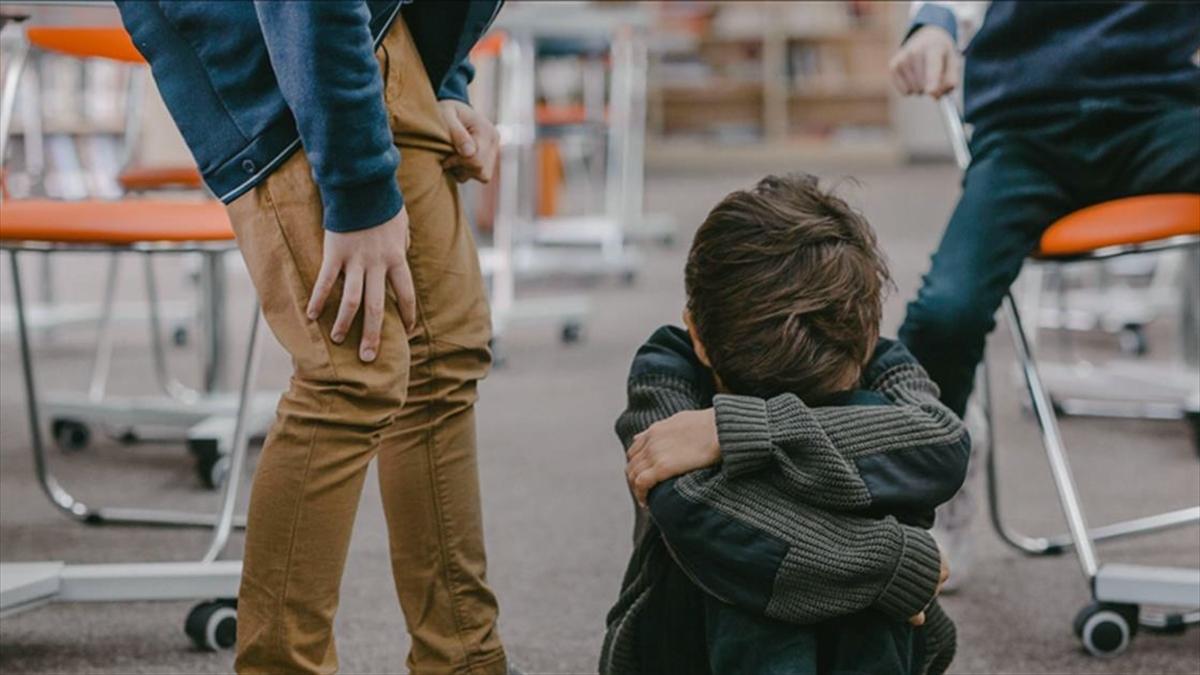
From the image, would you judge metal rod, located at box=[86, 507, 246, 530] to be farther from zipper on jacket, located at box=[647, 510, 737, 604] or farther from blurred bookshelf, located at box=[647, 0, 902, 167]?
blurred bookshelf, located at box=[647, 0, 902, 167]

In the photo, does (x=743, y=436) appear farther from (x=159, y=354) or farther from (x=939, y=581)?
(x=159, y=354)

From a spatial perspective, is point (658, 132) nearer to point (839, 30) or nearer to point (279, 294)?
point (839, 30)

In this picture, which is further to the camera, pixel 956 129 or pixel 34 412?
pixel 34 412

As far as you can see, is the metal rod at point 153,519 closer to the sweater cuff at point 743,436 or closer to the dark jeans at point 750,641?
the dark jeans at point 750,641

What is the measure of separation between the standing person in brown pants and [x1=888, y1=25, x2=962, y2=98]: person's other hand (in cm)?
66

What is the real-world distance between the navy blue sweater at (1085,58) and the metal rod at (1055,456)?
0.77 ft

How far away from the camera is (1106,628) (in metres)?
1.55

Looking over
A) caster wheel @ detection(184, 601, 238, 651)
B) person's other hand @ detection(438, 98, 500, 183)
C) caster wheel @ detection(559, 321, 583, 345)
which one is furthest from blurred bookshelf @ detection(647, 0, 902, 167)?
person's other hand @ detection(438, 98, 500, 183)

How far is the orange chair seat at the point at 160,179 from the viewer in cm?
275

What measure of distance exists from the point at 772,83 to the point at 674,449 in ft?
30.3

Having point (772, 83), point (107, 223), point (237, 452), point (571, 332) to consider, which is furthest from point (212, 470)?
point (772, 83)

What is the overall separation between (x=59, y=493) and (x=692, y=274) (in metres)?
1.30

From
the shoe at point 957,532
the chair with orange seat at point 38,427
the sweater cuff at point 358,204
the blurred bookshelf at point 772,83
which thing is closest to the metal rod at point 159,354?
the chair with orange seat at point 38,427

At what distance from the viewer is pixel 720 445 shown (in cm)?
107
